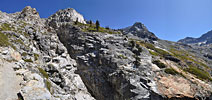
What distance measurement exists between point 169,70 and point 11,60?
49089 mm

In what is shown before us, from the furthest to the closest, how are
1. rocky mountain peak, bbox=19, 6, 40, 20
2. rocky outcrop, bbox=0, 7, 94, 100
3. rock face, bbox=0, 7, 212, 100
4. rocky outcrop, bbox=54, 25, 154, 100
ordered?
1. rocky mountain peak, bbox=19, 6, 40, 20
2. rocky outcrop, bbox=54, 25, 154, 100
3. rock face, bbox=0, 7, 212, 100
4. rocky outcrop, bbox=0, 7, 94, 100

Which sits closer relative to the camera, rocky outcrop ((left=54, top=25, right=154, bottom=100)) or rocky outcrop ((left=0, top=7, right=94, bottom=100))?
rocky outcrop ((left=0, top=7, right=94, bottom=100))

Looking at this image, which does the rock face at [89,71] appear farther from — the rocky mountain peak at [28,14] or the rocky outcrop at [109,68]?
the rocky mountain peak at [28,14]

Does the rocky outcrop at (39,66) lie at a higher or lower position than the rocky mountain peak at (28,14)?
lower

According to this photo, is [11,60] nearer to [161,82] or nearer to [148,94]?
[148,94]

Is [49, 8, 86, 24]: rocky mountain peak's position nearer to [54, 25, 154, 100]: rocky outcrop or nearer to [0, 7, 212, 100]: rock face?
[54, 25, 154, 100]: rocky outcrop

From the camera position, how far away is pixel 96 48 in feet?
153

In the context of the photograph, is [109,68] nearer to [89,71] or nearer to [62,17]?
[89,71]

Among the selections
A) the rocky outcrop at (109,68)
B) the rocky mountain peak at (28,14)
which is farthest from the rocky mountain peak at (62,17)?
the rocky outcrop at (109,68)

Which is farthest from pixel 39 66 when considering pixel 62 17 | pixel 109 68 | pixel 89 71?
pixel 62 17

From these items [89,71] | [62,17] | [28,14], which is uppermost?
[62,17]

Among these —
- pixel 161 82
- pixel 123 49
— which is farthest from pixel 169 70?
pixel 123 49

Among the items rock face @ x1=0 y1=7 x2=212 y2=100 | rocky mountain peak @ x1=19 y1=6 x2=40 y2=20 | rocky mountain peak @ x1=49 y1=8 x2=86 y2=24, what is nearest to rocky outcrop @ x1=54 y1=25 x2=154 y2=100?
rock face @ x1=0 y1=7 x2=212 y2=100

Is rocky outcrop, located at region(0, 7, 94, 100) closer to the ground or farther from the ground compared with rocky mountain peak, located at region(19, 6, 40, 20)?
closer to the ground
